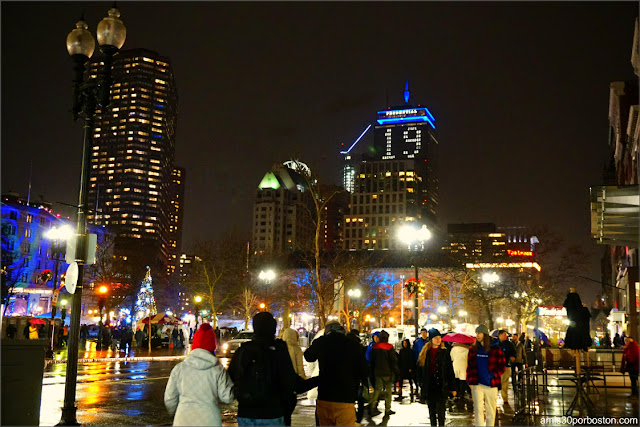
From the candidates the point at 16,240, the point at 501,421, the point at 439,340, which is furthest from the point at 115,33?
the point at 16,240

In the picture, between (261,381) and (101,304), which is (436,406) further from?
(101,304)

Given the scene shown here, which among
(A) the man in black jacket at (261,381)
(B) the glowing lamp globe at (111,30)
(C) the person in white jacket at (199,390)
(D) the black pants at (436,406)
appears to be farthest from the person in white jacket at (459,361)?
(B) the glowing lamp globe at (111,30)

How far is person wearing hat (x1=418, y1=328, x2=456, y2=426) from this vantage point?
45.1 ft

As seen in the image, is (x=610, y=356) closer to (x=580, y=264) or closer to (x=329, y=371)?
(x=329, y=371)

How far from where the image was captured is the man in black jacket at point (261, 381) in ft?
22.3

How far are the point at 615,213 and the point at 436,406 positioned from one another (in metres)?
5.44

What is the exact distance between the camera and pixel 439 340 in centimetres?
1484

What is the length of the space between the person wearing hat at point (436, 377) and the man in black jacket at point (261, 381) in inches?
297

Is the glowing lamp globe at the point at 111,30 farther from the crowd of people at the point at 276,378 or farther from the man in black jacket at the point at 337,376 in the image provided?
the man in black jacket at the point at 337,376

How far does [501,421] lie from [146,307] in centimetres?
6952

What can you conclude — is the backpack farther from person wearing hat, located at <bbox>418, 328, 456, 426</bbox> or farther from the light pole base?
person wearing hat, located at <bbox>418, 328, 456, 426</bbox>

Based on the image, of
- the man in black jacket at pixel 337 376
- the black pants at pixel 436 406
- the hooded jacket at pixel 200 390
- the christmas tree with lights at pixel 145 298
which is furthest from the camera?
the christmas tree with lights at pixel 145 298

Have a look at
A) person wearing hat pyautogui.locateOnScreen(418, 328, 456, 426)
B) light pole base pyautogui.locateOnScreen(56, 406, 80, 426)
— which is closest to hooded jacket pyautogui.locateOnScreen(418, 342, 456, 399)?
person wearing hat pyautogui.locateOnScreen(418, 328, 456, 426)

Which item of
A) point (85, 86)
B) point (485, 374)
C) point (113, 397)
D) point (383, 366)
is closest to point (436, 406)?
point (383, 366)
